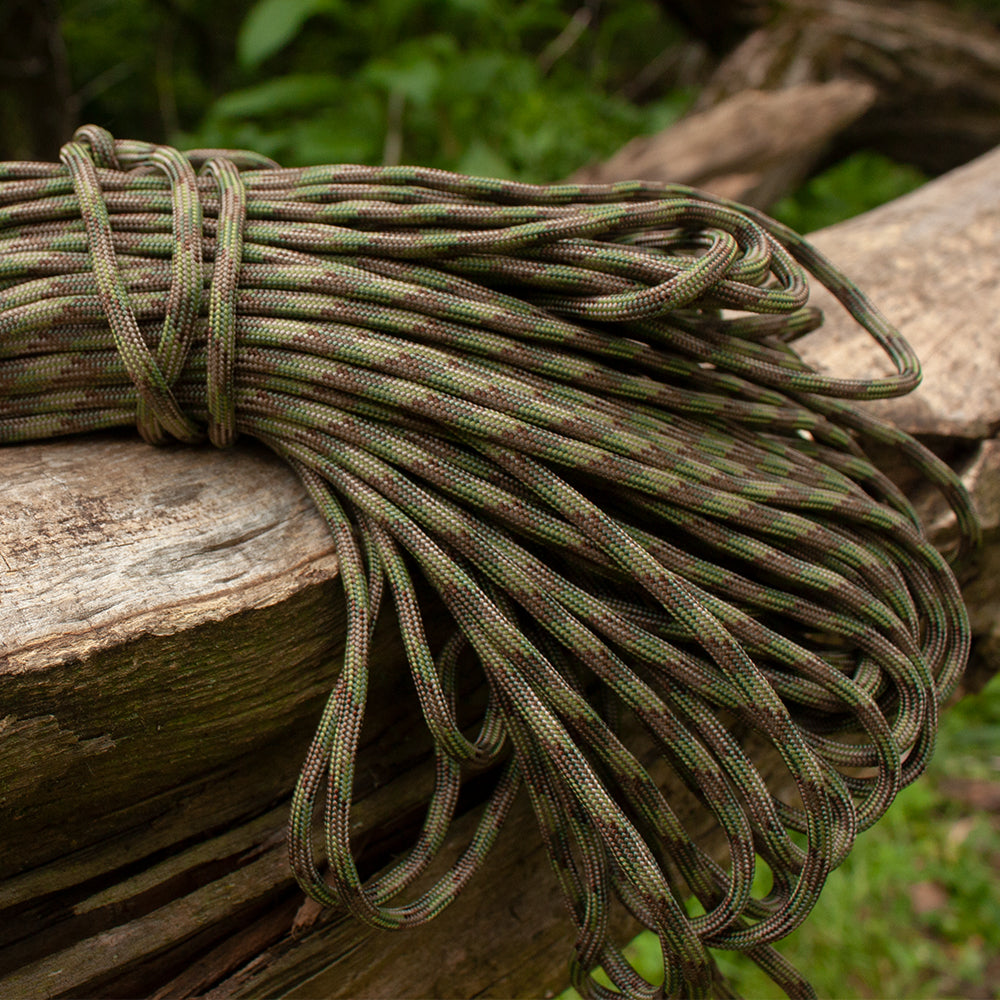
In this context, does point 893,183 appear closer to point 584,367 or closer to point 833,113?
point 833,113

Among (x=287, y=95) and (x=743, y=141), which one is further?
(x=287, y=95)

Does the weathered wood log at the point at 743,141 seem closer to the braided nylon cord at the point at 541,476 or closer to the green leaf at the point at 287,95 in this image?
the green leaf at the point at 287,95

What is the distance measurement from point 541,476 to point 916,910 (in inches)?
75.6

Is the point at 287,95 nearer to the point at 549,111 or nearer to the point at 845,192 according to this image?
the point at 549,111

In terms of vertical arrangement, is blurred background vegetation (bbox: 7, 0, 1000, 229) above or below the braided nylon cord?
below

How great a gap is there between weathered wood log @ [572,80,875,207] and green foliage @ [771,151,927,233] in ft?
2.49

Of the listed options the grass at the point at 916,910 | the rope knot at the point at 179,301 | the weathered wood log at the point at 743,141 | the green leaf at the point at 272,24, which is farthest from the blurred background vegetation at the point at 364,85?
the grass at the point at 916,910

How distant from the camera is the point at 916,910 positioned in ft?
6.95

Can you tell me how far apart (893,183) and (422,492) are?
13.9ft

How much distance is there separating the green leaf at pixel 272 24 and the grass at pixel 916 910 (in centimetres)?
278

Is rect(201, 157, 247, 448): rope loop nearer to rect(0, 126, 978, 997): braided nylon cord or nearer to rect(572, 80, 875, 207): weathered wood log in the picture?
rect(0, 126, 978, 997): braided nylon cord

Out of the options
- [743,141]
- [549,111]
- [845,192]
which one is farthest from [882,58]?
[549,111]

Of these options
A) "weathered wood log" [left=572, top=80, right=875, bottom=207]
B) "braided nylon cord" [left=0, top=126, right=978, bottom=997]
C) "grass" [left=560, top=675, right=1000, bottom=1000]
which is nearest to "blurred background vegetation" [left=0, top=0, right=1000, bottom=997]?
"grass" [left=560, top=675, right=1000, bottom=1000]

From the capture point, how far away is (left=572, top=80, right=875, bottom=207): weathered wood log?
262cm
